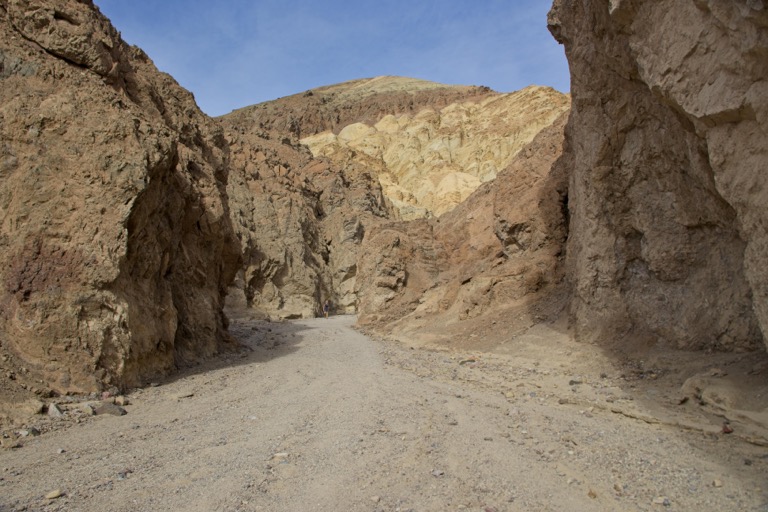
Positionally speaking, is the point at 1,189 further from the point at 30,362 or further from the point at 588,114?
the point at 588,114

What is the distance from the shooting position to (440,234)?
20.8 metres

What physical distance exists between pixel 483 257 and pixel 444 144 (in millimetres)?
46238

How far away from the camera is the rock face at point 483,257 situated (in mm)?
13280

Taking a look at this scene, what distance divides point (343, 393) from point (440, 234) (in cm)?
1412

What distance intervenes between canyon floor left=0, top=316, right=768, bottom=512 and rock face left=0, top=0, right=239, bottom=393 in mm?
1093

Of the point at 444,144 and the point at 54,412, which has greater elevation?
the point at 444,144

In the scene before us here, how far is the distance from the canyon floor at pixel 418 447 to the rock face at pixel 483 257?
199 inches

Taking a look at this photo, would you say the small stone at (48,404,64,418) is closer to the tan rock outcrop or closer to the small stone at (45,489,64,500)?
the small stone at (45,489,64,500)

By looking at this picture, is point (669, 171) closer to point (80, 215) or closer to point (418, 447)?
point (418, 447)

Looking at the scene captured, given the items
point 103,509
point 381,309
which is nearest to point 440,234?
point 381,309

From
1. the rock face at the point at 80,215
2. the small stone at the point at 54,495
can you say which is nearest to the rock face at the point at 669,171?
the small stone at the point at 54,495

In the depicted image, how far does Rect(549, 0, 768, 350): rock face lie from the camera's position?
180 inches

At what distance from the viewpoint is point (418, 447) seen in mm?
4766

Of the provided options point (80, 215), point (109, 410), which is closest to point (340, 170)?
point (80, 215)
